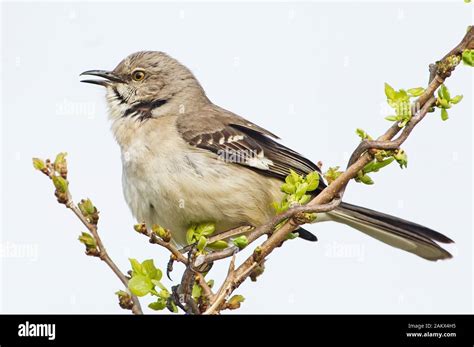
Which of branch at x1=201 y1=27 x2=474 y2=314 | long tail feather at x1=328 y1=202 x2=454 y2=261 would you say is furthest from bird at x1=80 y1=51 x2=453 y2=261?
branch at x1=201 y1=27 x2=474 y2=314

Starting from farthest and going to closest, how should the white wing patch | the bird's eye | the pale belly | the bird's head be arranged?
the bird's eye
the bird's head
the white wing patch
the pale belly

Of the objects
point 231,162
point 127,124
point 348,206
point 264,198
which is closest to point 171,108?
point 127,124

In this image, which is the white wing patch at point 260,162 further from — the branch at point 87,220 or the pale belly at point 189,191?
the branch at point 87,220

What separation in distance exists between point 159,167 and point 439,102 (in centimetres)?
274

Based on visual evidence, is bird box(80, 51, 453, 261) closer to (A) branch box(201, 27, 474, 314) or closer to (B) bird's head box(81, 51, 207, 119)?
(B) bird's head box(81, 51, 207, 119)

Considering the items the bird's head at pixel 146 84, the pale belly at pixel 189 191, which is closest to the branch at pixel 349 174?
the pale belly at pixel 189 191

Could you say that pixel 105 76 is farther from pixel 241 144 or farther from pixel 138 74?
pixel 241 144

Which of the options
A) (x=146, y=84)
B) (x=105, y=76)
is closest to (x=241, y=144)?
(x=146, y=84)

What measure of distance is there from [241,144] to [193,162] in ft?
2.31

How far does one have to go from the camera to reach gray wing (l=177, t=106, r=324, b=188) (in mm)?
5559

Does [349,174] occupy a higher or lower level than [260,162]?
lower

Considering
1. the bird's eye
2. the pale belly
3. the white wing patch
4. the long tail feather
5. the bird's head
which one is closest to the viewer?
the long tail feather

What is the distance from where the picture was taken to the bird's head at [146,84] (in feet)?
19.7

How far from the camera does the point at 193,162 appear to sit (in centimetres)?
523
